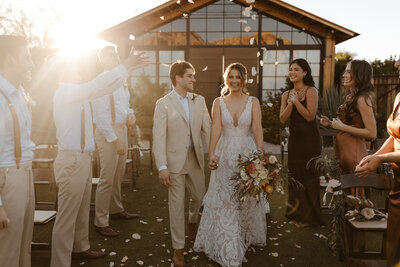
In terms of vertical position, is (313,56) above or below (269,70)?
above

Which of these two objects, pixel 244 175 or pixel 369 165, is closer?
pixel 369 165

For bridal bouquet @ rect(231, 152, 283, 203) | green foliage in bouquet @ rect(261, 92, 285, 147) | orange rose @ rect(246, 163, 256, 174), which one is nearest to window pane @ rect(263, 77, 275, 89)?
green foliage in bouquet @ rect(261, 92, 285, 147)

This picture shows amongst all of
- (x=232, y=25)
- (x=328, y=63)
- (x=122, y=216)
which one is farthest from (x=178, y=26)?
(x=122, y=216)

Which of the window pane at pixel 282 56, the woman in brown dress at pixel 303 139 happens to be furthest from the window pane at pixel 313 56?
the woman in brown dress at pixel 303 139

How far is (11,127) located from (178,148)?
179 centimetres

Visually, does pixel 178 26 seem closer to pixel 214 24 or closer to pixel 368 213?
pixel 214 24

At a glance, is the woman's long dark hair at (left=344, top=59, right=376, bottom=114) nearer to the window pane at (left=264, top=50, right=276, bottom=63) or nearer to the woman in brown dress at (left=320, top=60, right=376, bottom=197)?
the woman in brown dress at (left=320, top=60, right=376, bottom=197)

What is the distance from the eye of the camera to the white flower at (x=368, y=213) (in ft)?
10.8

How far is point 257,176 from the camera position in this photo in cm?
346

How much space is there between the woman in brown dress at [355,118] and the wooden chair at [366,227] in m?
0.44

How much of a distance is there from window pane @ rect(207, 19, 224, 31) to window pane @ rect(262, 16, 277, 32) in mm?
1881

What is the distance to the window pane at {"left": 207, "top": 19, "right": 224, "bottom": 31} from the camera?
14.9 meters

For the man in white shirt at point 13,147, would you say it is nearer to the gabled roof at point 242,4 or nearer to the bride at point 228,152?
the bride at point 228,152

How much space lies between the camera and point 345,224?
135 inches
